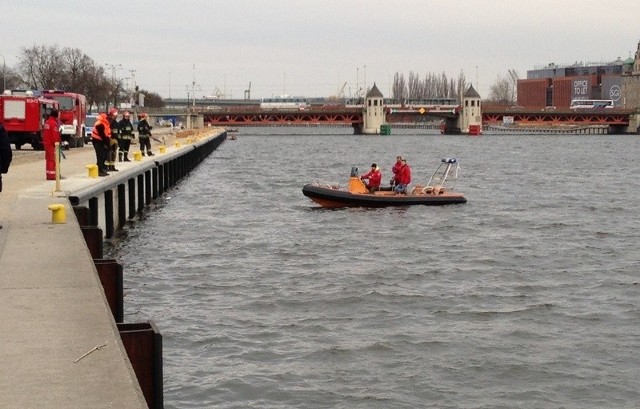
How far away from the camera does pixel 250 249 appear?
1229 inches

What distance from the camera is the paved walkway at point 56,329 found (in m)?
8.65

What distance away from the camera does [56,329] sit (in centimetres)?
1080

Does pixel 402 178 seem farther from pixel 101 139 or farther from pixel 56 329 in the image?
pixel 56 329

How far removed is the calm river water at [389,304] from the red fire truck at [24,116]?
13388 millimetres

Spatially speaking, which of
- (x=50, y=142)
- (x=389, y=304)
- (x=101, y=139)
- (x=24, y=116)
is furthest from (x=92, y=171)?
(x=24, y=116)

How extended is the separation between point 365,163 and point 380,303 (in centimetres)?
6732

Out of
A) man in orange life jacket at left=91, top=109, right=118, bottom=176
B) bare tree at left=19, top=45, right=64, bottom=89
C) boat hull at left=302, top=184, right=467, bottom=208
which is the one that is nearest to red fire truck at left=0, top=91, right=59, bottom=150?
boat hull at left=302, top=184, right=467, bottom=208

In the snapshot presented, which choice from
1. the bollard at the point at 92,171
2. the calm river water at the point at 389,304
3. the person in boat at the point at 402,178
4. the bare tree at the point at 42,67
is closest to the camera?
the calm river water at the point at 389,304

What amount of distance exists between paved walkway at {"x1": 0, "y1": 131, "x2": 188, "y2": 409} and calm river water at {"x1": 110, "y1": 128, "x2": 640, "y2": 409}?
7.63ft

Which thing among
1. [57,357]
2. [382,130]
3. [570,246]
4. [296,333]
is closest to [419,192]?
[570,246]

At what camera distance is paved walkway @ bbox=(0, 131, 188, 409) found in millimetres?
8648

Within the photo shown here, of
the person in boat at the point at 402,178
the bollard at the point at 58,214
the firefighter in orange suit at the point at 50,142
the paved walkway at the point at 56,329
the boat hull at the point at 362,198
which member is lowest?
the boat hull at the point at 362,198

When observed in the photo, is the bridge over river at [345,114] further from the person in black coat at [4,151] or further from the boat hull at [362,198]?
the person in black coat at [4,151]

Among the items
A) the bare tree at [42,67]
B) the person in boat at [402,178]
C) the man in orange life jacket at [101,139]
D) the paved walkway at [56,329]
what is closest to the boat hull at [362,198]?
the person in boat at [402,178]
